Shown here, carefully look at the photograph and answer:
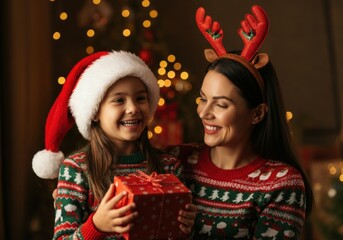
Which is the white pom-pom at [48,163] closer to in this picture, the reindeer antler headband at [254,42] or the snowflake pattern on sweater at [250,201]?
the snowflake pattern on sweater at [250,201]

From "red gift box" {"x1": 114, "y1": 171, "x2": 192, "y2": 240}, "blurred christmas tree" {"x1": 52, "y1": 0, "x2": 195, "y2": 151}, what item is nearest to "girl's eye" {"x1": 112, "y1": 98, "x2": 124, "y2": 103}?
"red gift box" {"x1": 114, "y1": 171, "x2": 192, "y2": 240}

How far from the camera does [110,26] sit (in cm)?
375

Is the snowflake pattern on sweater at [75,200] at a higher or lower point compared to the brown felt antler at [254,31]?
lower

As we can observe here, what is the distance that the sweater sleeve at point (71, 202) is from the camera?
169cm

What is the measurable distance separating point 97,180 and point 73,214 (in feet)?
0.43

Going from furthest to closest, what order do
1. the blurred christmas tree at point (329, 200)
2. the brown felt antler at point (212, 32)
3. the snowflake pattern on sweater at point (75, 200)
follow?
the blurred christmas tree at point (329, 200)
the brown felt antler at point (212, 32)
the snowflake pattern on sweater at point (75, 200)

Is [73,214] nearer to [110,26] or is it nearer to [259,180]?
[259,180]

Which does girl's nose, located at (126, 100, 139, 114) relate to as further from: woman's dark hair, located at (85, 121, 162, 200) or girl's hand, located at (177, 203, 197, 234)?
girl's hand, located at (177, 203, 197, 234)

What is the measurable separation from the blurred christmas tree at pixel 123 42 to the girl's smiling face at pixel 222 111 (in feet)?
5.53

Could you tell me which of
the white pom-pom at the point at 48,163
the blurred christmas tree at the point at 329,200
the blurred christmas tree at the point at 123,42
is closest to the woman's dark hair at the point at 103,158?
the white pom-pom at the point at 48,163

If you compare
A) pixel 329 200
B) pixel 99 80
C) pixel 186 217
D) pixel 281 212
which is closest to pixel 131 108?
pixel 99 80

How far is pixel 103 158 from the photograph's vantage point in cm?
182

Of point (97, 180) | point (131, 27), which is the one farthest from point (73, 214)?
point (131, 27)

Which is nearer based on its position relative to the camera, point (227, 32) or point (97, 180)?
point (97, 180)
